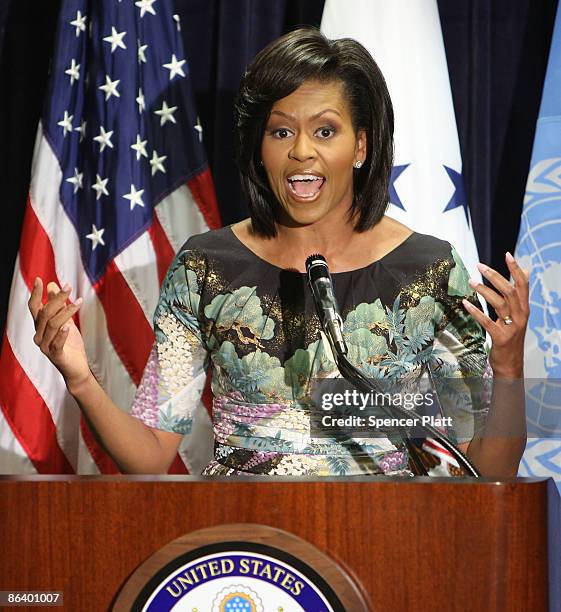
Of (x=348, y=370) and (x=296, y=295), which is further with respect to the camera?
(x=296, y=295)

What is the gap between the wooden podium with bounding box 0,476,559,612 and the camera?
0.84m

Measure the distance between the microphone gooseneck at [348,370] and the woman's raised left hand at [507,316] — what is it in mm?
223

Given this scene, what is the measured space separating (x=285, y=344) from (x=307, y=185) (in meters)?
0.27

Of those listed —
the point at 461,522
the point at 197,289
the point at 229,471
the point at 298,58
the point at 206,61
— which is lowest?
the point at 461,522

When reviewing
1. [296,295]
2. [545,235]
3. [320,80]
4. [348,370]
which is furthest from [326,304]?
[545,235]

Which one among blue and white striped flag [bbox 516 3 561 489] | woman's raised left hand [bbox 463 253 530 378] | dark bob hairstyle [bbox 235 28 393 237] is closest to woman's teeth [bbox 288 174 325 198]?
dark bob hairstyle [bbox 235 28 393 237]

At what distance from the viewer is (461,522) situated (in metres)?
0.85

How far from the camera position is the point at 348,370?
103 centimetres

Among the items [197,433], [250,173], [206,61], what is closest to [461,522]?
[250,173]

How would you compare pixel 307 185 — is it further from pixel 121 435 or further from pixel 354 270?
pixel 121 435

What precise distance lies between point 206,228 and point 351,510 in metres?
1.52

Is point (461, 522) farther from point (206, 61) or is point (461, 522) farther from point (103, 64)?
point (206, 61)

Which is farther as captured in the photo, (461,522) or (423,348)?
(423,348)

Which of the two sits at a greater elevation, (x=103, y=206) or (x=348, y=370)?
(x=103, y=206)
